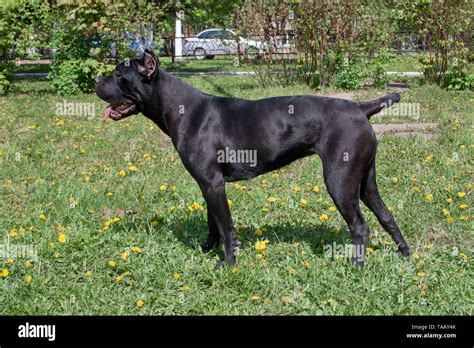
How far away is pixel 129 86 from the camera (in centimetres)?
480

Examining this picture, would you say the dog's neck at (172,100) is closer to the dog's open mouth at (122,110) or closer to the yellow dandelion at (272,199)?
the dog's open mouth at (122,110)

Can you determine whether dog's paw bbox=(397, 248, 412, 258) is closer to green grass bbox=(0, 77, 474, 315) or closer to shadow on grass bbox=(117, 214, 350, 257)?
green grass bbox=(0, 77, 474, 315)

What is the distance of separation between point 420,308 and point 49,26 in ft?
42.9

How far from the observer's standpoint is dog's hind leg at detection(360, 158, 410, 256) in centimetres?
478

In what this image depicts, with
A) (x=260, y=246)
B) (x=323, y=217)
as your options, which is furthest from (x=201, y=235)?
(x=323, y=217)

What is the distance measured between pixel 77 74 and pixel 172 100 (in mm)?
10214

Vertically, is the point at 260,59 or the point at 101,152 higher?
the point at 260,59

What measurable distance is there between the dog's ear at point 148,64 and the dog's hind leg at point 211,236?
1325 mm

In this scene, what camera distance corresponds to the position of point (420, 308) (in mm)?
3967

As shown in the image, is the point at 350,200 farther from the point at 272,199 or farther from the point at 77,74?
the point at 77,74

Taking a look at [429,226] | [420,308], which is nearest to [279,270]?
[420,308]

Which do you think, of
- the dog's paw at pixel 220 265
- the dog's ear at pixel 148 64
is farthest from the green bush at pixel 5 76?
the dog's paw at pixel 220 265

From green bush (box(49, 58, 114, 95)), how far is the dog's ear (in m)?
9.64

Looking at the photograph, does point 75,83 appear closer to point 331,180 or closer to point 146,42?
point 146,42
